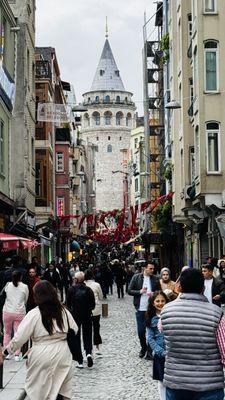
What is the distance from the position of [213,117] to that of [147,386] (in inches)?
758

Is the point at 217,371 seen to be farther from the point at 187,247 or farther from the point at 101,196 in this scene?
the point at 101,196

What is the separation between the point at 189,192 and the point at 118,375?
21442mm

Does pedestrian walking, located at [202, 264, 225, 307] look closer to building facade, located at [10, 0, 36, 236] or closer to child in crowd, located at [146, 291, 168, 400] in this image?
child in crowd, located at [146, 291, 168, 400]

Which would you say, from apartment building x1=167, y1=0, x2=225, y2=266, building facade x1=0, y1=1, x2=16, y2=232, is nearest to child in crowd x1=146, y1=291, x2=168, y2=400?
apartment building x1=167, y1=0, x2=225, y2=266

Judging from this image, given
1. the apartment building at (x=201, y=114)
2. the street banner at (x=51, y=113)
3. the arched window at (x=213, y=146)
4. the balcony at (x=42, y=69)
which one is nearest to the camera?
the apartment building at (x=201, y=114)

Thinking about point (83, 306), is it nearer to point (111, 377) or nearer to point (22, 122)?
point (111, 377)

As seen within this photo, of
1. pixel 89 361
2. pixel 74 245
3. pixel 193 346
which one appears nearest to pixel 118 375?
pixel 89 361

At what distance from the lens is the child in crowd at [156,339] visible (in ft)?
30.9

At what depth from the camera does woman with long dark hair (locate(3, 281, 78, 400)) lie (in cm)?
813

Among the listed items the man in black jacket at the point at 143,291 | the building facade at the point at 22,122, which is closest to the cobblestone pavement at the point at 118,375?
the man in black jacket at the point at 143,291

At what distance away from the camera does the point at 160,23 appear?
5825 centimetres

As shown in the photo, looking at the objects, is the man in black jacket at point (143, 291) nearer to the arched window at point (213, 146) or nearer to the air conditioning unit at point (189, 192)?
the arched window at point (213, 146)

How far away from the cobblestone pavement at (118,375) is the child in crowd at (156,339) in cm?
159

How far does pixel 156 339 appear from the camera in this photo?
9.65 metres
